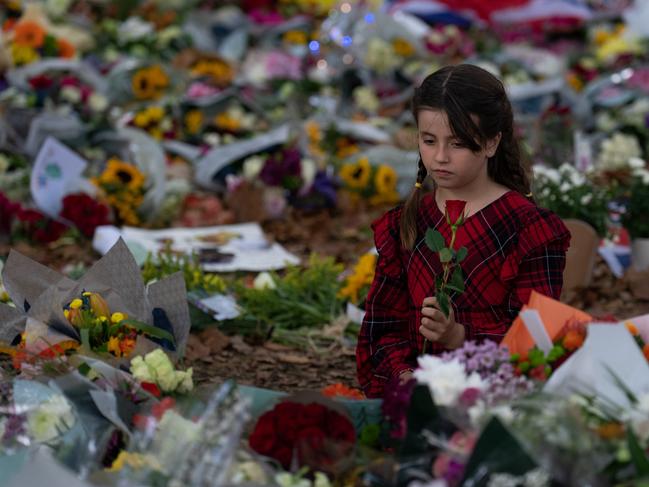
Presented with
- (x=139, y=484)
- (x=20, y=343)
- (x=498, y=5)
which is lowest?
(x=498, y=5)

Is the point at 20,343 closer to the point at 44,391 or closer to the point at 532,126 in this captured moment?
the point at 44,391

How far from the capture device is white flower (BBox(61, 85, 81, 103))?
6.80 m

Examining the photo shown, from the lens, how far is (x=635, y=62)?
822 centimetres

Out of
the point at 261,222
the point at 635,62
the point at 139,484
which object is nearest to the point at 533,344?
the point at 139,484

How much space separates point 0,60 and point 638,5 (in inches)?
208

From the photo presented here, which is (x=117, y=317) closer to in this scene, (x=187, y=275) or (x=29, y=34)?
(x=187, y=275)

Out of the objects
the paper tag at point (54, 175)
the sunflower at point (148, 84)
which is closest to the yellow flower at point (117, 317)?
the paper tag at point (54, 175)

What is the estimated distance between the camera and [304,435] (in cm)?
219

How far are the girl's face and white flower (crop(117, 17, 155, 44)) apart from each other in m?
6.16

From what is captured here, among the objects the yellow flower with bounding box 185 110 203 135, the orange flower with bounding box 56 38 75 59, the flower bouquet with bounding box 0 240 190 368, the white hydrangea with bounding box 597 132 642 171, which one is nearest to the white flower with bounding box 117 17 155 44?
the orange flower with bounding box 56 38 75 59

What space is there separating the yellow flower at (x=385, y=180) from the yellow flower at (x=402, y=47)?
1.96m

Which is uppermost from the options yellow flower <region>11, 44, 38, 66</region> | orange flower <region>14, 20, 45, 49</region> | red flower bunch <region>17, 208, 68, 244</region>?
orange flower <region>14, 20, 45, 49</region>

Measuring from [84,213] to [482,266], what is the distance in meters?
2.88

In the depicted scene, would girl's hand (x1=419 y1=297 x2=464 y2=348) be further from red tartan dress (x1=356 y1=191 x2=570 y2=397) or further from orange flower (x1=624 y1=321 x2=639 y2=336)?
orange flower (x1=624 y1=321 x2=639 y2=336)
